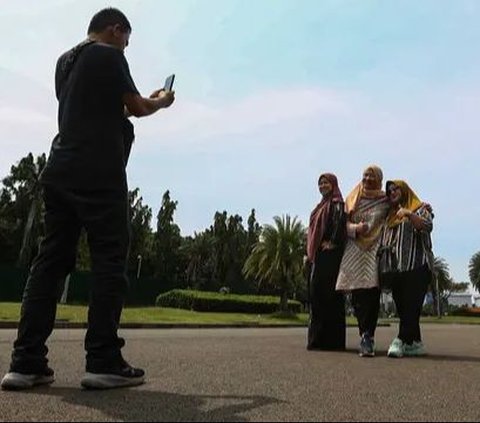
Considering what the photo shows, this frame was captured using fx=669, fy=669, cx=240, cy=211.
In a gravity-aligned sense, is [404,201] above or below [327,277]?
above

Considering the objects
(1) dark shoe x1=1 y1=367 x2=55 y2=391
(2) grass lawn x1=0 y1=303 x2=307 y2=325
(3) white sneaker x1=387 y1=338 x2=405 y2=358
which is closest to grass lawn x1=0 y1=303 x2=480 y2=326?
(2) grass lawn x1=0 y1=303 x2=307 y2=325

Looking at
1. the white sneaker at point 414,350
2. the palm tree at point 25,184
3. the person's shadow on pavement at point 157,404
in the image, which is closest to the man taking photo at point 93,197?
the person's shadow on pavement at point 157,404

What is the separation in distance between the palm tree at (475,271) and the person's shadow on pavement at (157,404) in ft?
344

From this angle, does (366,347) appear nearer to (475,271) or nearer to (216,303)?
(216,303)

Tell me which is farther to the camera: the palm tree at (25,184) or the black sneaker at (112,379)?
the palm tree at (25,184)

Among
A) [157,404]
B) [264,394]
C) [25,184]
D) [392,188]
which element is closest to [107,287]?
[157,404]

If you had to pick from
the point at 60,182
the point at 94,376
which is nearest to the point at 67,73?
the point at 60,182

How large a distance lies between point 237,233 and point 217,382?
84755 mm

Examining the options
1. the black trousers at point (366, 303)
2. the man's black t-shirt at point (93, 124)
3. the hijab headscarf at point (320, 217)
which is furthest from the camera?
the hijab headscarf at point (320, 217)

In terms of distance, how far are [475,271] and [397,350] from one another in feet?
342

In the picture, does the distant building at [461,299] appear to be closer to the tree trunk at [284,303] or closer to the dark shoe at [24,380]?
the tree trunk at [284,303]

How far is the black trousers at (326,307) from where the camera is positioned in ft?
22.6

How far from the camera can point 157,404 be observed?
302 centimetres

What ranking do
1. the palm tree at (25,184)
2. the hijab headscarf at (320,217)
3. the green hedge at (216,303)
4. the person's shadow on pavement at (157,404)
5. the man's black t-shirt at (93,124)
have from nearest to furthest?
the person's shadow on pavement at (157,404)
the man's black t-shirt at (93,124)
the hijab headscarf at (320,217)
the green hedge at (216,303)
the palm tree at (25,184)
